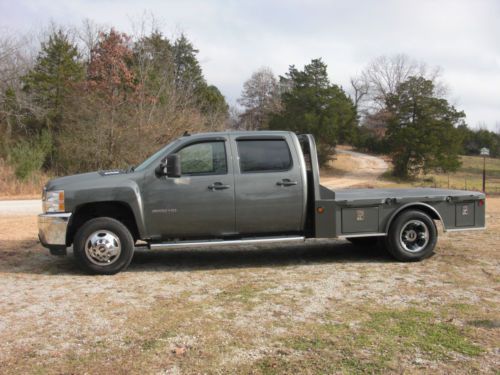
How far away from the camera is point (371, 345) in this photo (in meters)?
4.05

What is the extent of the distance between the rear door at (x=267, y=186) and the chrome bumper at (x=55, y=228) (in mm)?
2343

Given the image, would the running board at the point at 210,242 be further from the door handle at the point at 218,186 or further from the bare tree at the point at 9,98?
the bare tree at the point at 9,98

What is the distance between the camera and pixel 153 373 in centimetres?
355

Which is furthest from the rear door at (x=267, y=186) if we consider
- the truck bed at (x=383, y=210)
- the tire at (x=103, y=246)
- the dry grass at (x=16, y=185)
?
the dry grass at (x=16, y=185)

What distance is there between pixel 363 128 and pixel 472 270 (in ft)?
221

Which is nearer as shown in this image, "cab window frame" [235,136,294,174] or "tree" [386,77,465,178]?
"cab window frame" [235,136,294,174]

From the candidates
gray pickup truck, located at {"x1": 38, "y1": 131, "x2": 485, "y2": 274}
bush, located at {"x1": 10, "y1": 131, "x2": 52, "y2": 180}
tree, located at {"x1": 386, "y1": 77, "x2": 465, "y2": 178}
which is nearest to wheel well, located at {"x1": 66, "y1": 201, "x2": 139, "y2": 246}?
gray pickup truck, located at {"x1": 38, "y1": 131, "x2": 485, "y2": 274}

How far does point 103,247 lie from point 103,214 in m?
0.56

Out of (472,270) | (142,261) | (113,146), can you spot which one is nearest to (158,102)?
Result: (113,146)

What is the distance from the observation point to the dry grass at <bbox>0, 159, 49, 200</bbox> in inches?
832

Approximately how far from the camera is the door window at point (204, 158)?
678 cm

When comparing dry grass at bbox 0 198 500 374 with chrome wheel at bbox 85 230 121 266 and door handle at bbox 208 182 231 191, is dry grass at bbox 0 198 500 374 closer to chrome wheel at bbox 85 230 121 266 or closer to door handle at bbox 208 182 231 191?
chrome wheel at bbox 85 230 121 266

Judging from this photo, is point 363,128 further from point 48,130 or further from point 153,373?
point 153,373

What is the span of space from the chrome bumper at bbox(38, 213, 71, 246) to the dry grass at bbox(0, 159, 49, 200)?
15.1 metres
